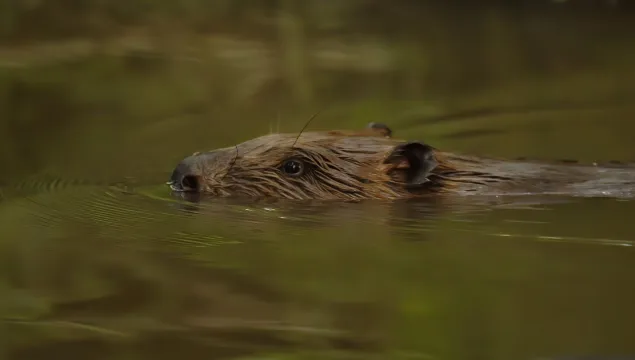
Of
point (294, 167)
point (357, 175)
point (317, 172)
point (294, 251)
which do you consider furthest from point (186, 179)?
point (294, 251)

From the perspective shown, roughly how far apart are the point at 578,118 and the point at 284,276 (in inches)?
221

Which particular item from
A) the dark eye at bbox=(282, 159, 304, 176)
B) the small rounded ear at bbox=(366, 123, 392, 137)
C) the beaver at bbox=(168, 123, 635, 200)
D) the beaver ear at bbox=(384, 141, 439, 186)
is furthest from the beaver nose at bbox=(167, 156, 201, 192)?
the small rounded ear at bbox=(366, 123, 392, 137)

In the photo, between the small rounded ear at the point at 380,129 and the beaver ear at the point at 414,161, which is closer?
the beaver ear at the point at 414,161

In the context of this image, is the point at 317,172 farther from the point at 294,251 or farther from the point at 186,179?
the point at 294,251

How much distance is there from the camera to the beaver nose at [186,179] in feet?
18.1

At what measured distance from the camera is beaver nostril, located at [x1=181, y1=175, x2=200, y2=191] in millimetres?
5523

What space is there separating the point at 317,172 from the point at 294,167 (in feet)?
0.39

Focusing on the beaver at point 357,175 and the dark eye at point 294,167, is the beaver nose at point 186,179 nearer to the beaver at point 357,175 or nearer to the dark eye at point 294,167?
the beaver at point 357,175

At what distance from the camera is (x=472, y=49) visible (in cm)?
1309

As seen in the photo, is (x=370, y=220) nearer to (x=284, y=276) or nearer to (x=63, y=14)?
(x=284, y=276)

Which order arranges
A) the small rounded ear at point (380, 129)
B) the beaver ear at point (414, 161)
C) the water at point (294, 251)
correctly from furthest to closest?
the small rounded ear at point (380, 129) → the beaver ear at point (414, 161) → the water at point (294, 251)

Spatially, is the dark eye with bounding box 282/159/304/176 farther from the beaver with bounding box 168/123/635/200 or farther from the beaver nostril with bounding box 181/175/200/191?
the beaver nostril with bounding box 181/175/200/191

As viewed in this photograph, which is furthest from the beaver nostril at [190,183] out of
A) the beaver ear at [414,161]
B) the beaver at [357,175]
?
the beaver ear at [414,161]

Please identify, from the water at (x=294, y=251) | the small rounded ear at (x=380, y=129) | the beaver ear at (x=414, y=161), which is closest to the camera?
the water at (x=294, y=251)
